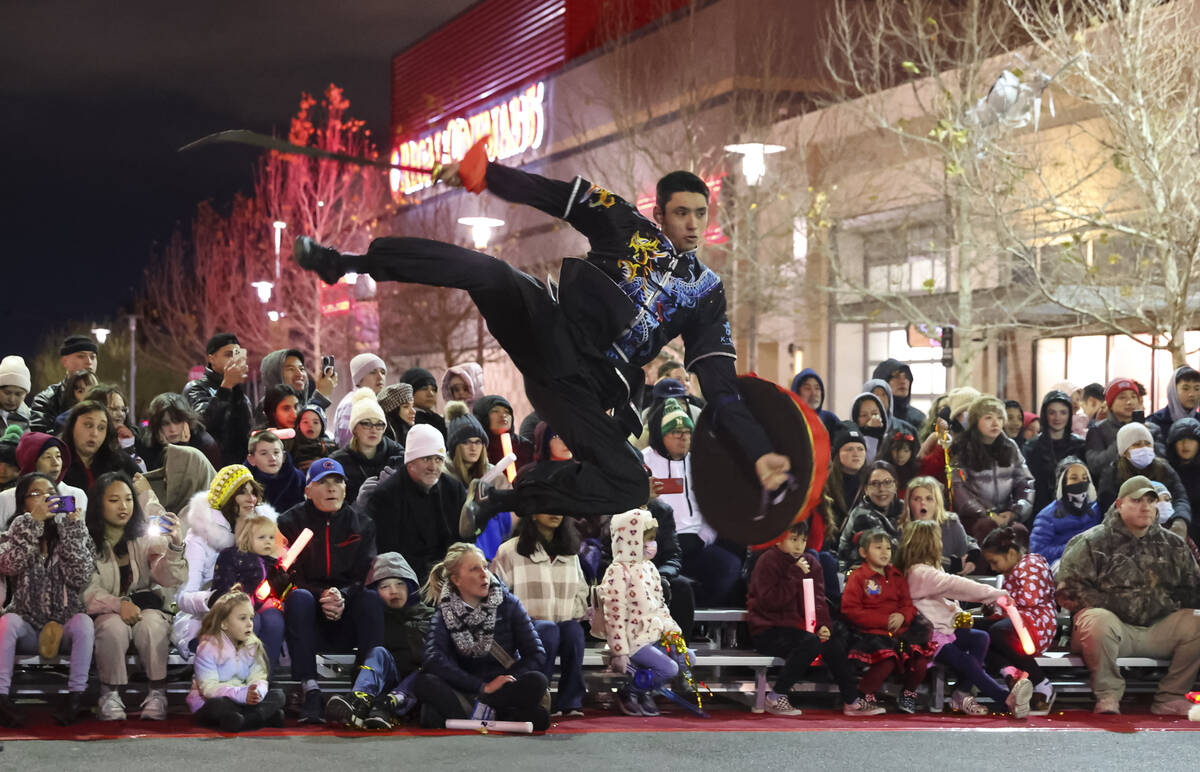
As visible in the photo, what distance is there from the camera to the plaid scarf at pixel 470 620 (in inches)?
309

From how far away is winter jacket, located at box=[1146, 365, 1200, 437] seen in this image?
31.9ft

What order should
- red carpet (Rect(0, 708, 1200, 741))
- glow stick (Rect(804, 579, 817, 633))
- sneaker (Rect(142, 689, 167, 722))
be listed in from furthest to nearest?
1. glow stick (Rect(804, 579, 817, 633))
2. sneaker (Rect(142, 689, 167, 722))
3. red carpet (Rect(0, 708, 1200, 741))

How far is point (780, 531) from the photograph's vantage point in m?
4.30

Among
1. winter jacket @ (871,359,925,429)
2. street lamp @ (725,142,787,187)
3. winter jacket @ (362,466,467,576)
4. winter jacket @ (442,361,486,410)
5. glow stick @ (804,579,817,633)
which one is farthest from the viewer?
street lamp @ (725,142,787,187)

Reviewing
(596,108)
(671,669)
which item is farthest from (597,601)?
(596,108)

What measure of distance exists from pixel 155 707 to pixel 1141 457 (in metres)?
6.47

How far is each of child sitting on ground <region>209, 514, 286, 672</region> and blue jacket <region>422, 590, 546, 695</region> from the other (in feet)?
2.94

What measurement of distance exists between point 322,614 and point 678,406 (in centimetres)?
247

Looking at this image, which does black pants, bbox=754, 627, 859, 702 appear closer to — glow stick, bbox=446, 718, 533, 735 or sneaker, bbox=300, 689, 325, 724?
glow stick, bbox=446, 718, 533, 735

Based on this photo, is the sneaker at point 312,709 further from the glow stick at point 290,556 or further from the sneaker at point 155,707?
the sneaker at point 155,707

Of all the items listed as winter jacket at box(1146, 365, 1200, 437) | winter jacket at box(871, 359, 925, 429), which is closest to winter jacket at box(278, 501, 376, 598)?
winter jacket at box(871, 359, 925, 429)

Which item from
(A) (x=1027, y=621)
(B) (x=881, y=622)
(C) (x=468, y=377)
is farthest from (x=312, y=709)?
(A) (x=1027, y=621)

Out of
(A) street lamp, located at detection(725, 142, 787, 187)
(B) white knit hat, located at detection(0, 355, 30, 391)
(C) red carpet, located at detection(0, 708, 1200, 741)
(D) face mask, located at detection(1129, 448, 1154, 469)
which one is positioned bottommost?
(C) red carpet, located at detection(0, 708, 1200, 741)

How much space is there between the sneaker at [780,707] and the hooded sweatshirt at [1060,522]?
2.28m
